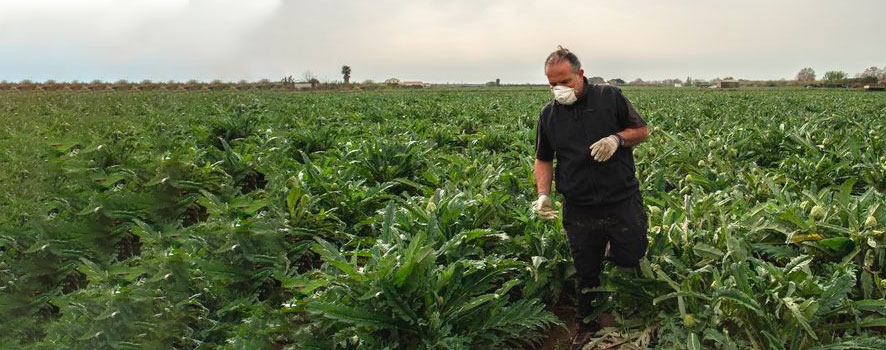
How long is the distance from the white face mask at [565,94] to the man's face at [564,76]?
35mm

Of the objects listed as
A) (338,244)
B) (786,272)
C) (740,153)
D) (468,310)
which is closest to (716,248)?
(786,272)

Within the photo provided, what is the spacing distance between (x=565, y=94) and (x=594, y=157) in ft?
1.26

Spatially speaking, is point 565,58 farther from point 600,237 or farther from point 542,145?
point 600,237

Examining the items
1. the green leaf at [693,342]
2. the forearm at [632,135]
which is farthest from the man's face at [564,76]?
the green leaf at [693,342]

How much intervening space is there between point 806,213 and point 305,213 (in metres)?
3.93

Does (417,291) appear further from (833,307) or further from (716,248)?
(833,307)

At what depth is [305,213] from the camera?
14.7ft

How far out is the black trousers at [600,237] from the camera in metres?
3.04

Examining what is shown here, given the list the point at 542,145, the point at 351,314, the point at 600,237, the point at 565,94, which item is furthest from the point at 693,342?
Answer: the point at 351,314

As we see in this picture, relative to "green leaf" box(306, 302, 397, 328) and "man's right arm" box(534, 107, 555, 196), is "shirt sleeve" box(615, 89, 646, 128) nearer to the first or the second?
"man's right arm" box(534, 107, 555, 196)

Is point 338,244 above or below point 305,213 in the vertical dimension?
below

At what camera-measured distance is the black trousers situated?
3.04 metres

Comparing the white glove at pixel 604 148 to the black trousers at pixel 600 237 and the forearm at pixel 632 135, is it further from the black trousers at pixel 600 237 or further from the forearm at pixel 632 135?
the black trousers at pixel 600 237

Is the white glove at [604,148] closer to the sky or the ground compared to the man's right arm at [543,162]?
closer to the sky
